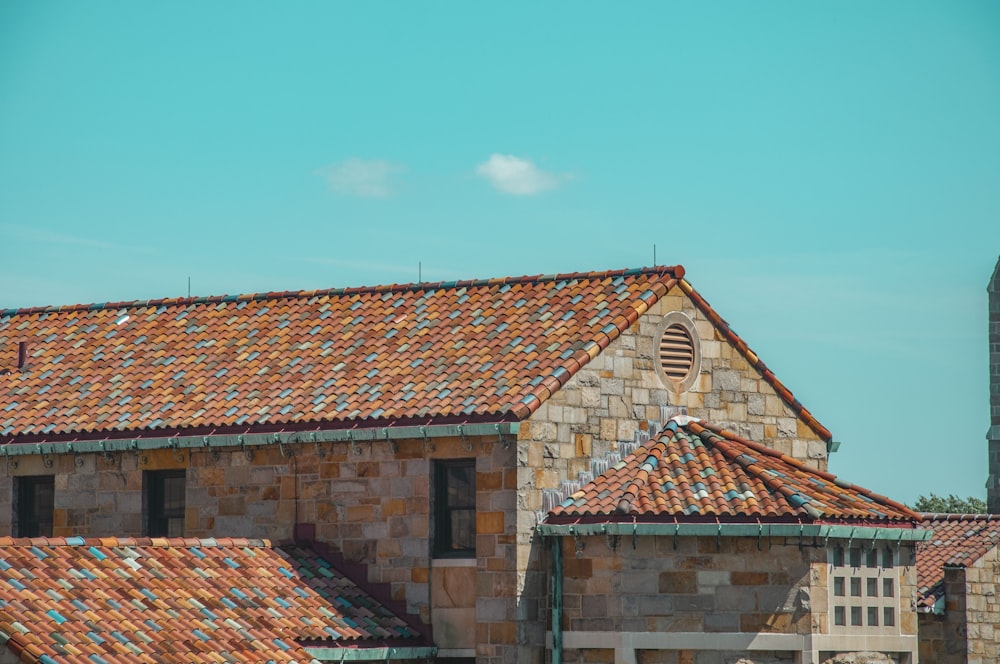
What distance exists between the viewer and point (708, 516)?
26656 millimetres

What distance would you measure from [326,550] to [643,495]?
221 inches

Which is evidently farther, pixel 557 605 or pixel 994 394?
pixel 994 394

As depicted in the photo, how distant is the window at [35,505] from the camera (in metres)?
32.1

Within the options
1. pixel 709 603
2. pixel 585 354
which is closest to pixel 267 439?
pixel 585 354

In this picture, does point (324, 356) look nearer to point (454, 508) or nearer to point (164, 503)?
point (164, 503)

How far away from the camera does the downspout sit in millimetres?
27609

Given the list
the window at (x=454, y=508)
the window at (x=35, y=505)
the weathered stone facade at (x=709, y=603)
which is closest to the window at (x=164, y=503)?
the window at (x=35, y=505)

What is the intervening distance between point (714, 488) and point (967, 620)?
47.1 feet

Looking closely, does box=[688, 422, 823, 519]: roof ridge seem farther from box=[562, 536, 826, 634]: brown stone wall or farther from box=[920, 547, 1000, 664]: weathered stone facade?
box=[920, 547, 1000, 664]: weathered stone facade

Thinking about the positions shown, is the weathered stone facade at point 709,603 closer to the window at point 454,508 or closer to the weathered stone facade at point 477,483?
the weathered stone facade at point 477,483

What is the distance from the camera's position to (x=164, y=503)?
31.4 m

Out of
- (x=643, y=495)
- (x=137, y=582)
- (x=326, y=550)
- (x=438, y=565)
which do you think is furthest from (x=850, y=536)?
(x=137, y=582)

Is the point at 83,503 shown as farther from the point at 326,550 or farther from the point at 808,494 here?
the point at 808,494

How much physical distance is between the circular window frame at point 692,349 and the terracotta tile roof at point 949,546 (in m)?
11.6
